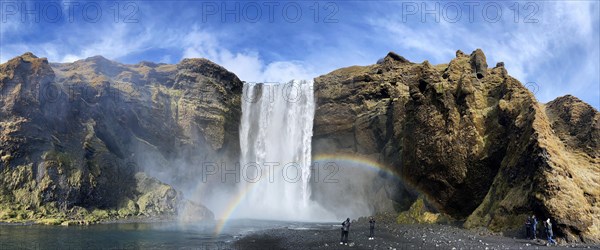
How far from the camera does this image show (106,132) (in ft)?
207

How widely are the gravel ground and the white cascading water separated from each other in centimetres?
3120

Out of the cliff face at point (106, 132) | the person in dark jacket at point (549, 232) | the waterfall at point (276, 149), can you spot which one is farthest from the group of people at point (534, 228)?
the waterfall at point (276, 149)

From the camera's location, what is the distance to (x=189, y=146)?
72.4 metres

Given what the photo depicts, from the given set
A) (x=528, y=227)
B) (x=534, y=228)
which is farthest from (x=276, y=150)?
(x=534, y=228)

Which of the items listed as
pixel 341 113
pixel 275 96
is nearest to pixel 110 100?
pixel 275 96

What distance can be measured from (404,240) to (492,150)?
43.3 feet

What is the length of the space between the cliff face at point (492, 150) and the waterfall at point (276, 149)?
50.7 ft

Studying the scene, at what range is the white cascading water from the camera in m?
71.4

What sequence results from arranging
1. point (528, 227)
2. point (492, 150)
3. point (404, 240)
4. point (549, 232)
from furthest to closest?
point (492, 150) < point (404, 240) < point (528, 227) < point (549, 232)

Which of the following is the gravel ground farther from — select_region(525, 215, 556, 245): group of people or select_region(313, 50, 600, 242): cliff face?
select_region(313, 50, 600, 242): cliff face

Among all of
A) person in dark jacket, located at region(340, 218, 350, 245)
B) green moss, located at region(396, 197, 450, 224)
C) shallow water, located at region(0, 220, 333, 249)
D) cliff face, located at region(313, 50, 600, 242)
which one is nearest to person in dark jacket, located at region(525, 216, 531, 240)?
cliff face, located at region(313, 50, 600, 242)

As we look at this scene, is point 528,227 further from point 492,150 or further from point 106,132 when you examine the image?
point 106,132

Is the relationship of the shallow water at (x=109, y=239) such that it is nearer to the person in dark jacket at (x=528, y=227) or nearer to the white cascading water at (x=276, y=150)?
the person in dark jacket at (x=528, y=227)

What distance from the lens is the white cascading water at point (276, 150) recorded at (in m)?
71.4
